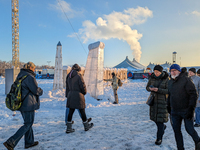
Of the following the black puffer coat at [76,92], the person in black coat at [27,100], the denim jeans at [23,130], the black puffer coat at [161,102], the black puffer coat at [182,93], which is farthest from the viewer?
the black puffer coat at [76,92]

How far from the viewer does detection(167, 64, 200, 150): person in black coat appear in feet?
8.54

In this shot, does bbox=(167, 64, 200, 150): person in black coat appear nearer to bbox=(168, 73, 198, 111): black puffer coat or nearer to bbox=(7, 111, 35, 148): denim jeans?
bbox=(168, 73, 198, 111): black puffer coat

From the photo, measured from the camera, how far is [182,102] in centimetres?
270

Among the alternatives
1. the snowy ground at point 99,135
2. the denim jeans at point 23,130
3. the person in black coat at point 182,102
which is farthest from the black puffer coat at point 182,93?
the denim jeans at point 23,130

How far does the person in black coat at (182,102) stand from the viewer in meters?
2.60

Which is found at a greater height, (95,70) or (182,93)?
(95,70)

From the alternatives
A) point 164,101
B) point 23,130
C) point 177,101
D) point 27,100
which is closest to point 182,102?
point 177,101

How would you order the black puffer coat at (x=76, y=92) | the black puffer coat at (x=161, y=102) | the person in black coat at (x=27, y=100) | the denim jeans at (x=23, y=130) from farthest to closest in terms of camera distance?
1. the black puffer coat at (x=76, y=92)
2. the black puffer coat at (x=161, y=102)
3. the person in black coat at (x=27, y=100)
4. the denim jeans at (x=23, y=130)

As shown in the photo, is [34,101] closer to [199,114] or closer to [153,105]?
[153,105]

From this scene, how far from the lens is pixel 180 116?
276cm

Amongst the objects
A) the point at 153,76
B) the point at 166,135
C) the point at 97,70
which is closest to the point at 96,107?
the point at 97,70

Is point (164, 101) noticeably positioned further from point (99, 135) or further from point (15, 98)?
point (15, 98)

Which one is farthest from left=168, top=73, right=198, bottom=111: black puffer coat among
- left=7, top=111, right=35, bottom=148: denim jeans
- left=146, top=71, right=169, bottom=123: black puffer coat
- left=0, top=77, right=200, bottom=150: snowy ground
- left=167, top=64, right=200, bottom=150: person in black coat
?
left=7, top=111, right=35, bottom=148: denim jeans

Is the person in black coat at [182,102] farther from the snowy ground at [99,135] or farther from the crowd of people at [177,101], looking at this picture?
the snowy ground at [99,135]
